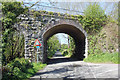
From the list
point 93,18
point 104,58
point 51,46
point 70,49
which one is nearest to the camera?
point 104,58

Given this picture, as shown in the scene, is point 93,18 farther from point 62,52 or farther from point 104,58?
point 62,52

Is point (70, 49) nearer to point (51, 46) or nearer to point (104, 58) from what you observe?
point (51, 46)

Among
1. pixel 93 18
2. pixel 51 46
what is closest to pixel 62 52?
pixel 51 46

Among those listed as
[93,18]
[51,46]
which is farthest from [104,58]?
[51,46]

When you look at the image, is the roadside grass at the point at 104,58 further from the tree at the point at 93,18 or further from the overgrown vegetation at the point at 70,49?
the overgrown vegetation at the point at 70,49

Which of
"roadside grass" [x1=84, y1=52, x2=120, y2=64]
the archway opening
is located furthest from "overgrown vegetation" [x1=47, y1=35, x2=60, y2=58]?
"roadside grass" [x1=84, y1=52, x2=120, y2=64]

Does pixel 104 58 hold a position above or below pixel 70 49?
below

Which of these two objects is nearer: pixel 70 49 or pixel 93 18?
pixel 93 18

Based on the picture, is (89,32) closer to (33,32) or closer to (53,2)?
(33,32)

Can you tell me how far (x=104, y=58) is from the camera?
488 inches

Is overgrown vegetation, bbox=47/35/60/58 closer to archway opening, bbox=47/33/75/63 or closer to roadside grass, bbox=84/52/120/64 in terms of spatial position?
archway opening, bbox=47/33/75/63

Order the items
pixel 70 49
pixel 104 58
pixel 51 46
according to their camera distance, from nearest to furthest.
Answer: pixel 104 58
pixel 70 49
pixel 51 46

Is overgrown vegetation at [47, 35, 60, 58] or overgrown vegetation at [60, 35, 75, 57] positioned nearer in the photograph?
overgrown vegetation at [60, 35, 75, 57]

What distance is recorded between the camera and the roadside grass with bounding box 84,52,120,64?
11805mm
